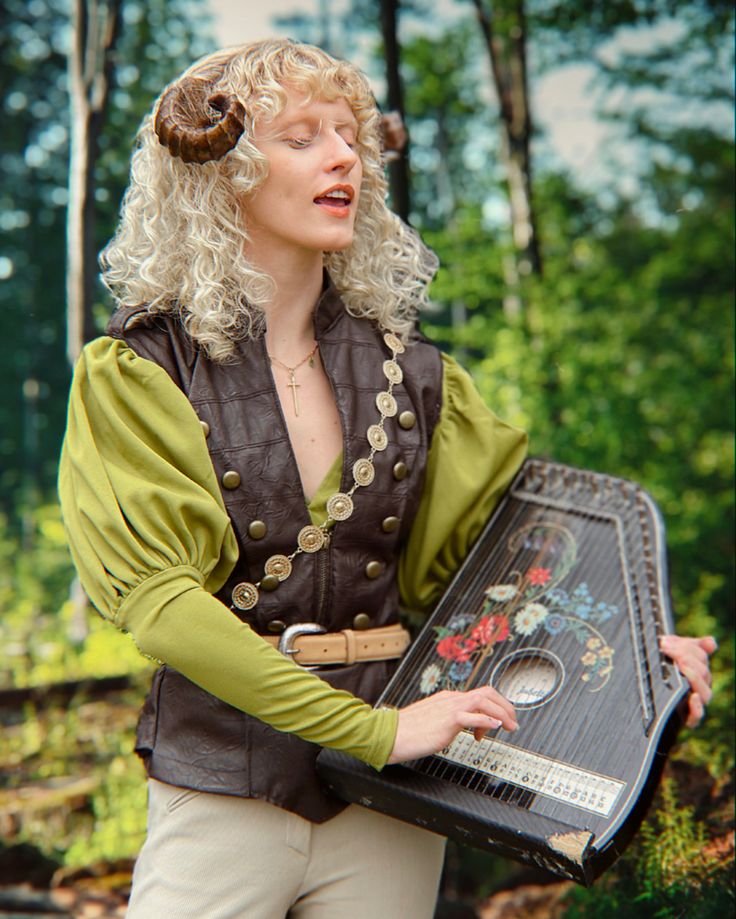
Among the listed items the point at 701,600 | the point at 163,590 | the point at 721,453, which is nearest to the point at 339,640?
the point at 163,590

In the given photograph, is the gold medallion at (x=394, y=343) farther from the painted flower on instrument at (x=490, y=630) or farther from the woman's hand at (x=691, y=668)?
the woman's hand at (x=691, y=668)

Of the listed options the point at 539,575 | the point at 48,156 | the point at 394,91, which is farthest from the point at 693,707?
the point at 48,156

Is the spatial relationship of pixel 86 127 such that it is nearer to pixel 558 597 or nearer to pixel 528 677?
pixel 558 597

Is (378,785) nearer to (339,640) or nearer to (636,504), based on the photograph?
(339,640)

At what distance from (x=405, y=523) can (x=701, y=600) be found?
180 cm

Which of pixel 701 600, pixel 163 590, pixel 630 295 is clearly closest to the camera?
pixel 163 590

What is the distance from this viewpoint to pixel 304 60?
71.4 inches

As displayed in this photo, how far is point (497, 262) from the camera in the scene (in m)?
3.95

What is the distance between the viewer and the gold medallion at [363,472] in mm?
1835

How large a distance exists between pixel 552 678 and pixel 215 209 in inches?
41.6

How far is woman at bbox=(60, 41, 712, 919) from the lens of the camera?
62.8 inches

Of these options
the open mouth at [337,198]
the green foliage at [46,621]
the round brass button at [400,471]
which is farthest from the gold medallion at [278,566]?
the green foliage at [46,621]

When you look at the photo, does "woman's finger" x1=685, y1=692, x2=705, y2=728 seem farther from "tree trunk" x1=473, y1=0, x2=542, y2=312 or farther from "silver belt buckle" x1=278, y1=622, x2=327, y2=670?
"tree trunk" x1=473, y1=0, x2=542, y2=312

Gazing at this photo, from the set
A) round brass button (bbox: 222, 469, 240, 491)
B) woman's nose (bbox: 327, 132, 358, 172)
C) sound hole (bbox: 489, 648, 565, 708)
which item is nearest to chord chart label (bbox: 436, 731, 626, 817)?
sound hole (bbox: 489, 648, 565, 708)
